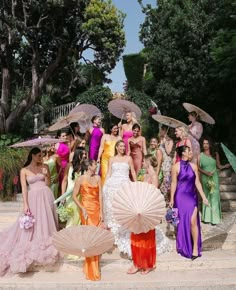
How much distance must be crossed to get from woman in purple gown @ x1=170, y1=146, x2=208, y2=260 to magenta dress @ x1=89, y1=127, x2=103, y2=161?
308 centimetres

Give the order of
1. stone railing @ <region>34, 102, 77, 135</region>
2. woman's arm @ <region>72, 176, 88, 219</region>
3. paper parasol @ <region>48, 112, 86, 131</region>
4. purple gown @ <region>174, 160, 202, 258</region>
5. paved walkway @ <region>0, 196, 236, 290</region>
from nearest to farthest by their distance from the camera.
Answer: paved walkway @ <region>0, 196, 236, 290</region>, woman's arm @ <region>72, 176, 88, 219</region>, purple gown @ <region>174, 160, 202, 258</region>, paper parasol @ <region>48, 112, 86, 131</region>, stone railing @ <region>34, 102, 77, 135</region>

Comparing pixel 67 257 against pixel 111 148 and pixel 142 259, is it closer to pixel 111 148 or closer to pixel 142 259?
pixel 142 259

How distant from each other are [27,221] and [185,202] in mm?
2373

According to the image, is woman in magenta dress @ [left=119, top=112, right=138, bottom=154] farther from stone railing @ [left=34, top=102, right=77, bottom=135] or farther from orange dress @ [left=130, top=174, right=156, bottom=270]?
stone railing @ [left=34, top=102, right=77, bottom=135]

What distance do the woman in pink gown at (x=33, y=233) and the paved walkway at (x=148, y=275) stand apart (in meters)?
0.23

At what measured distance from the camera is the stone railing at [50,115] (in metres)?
24.4

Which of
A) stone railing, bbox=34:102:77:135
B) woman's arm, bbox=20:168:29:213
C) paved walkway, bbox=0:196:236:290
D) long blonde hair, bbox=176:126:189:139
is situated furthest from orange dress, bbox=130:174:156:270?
stone railing, bbox=34:102:77:135

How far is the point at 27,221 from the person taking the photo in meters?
6.19

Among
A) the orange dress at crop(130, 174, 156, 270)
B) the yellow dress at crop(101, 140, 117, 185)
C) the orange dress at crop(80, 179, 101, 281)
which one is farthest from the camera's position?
the yellow dress at crop(101, 140, 117, 185)

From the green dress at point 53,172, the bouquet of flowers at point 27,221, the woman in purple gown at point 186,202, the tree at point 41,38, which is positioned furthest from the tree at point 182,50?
the bouquet of flowers at point 27,221

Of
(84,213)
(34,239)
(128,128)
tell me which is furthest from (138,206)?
(128,128)

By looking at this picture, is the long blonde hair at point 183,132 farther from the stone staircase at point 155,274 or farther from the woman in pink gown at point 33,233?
the woman in pink gown at point 33,233

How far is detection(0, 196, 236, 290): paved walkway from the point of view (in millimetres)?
5902

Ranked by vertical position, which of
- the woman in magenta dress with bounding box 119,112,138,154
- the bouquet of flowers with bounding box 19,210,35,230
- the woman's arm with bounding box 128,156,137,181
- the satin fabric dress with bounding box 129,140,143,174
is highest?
the woman in magenta dress with bounding box 119,112,138,154
